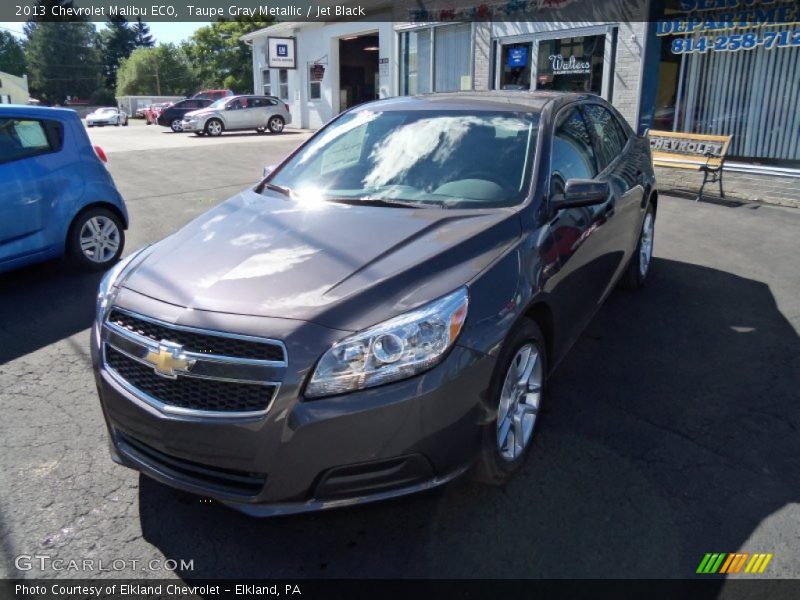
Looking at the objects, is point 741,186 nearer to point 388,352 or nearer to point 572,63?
point 572,63

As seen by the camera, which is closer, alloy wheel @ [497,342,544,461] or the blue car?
alloy wheel @ [497,342,544,461]

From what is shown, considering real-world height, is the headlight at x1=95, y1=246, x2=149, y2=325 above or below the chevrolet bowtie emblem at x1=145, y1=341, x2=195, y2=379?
above

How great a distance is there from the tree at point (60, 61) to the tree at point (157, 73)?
22357mm

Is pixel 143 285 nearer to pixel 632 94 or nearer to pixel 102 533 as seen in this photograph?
pixel 102 533

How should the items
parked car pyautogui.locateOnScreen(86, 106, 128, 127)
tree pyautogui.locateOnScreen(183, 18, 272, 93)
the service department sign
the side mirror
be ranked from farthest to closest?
tree pyautogui.locateOnScreen(183, 18, 272, 93) < parked car pyautogui.locateOnScreen(86, 106, 128, 127) < the service department sign < the side mirror

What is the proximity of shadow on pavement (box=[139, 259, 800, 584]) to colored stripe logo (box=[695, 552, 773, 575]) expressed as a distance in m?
0.03

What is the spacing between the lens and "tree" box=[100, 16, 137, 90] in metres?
92.6

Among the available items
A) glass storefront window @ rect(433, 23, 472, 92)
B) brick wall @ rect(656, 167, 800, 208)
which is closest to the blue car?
brick wall @ rect(656, 167, 800, 208)

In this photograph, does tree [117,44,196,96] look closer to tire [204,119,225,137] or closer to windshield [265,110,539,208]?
tire [204,119,225,137]

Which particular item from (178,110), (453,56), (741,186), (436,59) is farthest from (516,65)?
(178,110)

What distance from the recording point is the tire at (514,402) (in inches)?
101

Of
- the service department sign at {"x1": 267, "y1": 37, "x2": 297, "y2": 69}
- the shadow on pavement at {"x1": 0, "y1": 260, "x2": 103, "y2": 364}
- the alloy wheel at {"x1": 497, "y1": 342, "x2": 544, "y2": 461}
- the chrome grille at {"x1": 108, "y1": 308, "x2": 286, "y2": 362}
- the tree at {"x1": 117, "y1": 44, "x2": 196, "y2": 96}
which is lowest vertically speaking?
the shadow on pavement at {"x1": 0, "y1": 260, "x2": 103, "y2": 364}

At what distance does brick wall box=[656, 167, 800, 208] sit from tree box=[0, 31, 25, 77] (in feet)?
355

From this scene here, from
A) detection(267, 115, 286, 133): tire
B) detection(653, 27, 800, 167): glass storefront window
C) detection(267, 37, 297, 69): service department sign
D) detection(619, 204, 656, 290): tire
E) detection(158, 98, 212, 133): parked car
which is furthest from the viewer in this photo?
detection(158, 98, 212, 133): parked car
